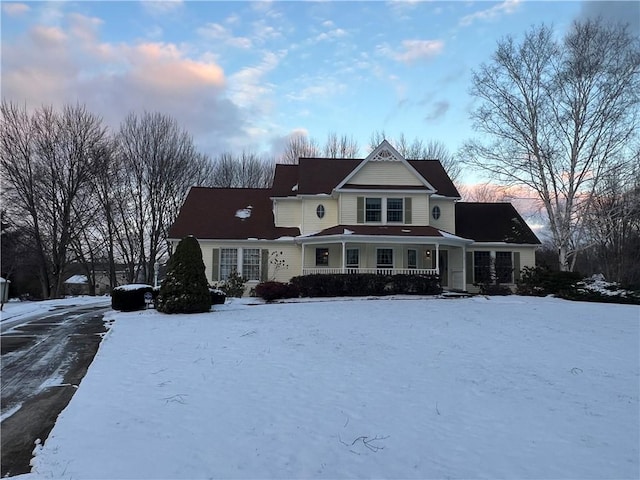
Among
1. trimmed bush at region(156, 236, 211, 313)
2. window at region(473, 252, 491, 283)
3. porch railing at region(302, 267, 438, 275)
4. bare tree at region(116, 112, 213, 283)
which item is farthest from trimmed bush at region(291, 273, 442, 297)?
bare tree at region(116, 112, 213, 283)

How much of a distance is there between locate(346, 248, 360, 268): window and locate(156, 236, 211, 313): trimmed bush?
31.2ft

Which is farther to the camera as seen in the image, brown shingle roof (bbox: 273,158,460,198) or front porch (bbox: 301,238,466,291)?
brown shingle roof (bbox: 273,158,460,198)

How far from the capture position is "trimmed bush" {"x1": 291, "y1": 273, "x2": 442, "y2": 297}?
20578 millimetres

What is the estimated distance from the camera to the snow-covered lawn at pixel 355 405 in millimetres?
4941

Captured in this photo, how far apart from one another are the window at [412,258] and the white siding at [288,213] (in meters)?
6.25

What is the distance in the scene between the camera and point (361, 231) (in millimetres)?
22500

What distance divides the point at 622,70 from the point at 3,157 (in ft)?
124

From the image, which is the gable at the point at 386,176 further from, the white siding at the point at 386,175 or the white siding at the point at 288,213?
the white siding at the point at 288,213

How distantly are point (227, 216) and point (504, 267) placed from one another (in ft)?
51.3

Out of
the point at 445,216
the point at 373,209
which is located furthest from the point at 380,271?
the point at 445,216

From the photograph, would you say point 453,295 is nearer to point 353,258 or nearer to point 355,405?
point 353,258

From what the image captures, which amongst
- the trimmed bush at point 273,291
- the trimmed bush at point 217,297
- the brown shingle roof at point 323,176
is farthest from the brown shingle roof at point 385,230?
the trimmed bush at point 217,297

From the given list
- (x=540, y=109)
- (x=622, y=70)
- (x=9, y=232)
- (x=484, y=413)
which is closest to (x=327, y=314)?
(x=484, y=413)

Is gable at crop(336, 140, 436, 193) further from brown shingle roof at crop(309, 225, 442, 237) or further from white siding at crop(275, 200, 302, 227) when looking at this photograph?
white siding at crop(275, 200, 302, 227)
